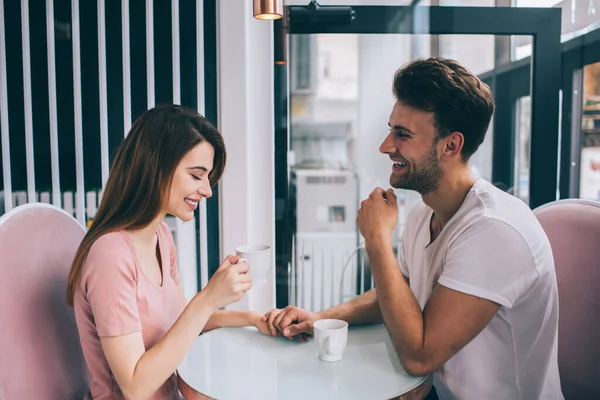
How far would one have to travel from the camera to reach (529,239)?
4.03ft

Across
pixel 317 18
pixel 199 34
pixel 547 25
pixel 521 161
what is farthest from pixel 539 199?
pixel 199 34

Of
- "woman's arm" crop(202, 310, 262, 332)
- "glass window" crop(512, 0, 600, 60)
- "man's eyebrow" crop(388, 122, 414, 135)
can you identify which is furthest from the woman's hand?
"glass window" crop(512, 0, 600, 60)

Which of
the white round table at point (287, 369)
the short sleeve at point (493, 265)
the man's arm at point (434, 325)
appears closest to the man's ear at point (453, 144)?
the short sleeve at point (493, 265)

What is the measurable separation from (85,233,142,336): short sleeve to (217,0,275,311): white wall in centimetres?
84

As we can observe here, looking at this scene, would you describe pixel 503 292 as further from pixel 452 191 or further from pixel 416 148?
pixel 416 148

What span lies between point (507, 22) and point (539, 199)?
68 cm

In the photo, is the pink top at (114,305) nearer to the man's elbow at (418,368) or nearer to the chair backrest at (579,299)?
the man's elbow at (418,368)

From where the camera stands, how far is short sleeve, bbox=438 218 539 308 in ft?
3.90

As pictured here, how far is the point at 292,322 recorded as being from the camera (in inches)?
57.6

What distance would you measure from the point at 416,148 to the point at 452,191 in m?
0.15

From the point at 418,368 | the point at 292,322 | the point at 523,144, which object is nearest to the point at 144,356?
the point at 292,322

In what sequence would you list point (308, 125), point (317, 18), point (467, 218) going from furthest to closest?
point (308, 125)
point (317, 18)
point (467, 218)

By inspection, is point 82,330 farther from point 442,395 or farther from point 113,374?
point 442,395

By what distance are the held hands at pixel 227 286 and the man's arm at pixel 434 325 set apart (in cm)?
35
